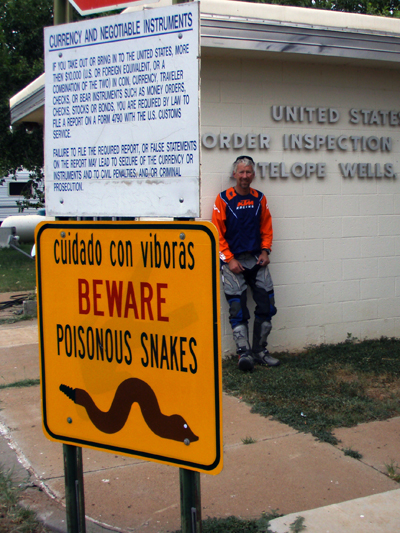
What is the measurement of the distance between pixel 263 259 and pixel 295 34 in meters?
2.23

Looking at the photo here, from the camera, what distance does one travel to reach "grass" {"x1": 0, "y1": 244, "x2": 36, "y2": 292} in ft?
43.0

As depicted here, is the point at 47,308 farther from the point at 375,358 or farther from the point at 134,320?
the point at 375,358

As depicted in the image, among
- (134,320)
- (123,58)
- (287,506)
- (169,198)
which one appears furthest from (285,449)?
(123,58)

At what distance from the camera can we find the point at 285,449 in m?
4.20

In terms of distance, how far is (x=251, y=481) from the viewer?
3752mm

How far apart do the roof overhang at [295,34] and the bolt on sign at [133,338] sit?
11.9 ft

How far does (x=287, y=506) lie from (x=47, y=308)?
6.02ft

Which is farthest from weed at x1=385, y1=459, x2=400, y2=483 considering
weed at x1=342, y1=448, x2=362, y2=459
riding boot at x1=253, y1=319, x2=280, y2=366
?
riding boot at x1=253, y1=319, x2=280, y2=366

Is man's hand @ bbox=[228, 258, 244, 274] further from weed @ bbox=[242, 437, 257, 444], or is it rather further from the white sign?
the white sign

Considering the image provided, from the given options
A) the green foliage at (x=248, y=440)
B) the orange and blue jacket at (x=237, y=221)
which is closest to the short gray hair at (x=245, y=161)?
the orange and blue jacket at (x=237, y=221)

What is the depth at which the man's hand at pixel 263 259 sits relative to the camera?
239 inches

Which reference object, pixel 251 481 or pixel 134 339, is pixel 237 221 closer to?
pixel 251 481

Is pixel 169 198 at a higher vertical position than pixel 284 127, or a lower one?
lower

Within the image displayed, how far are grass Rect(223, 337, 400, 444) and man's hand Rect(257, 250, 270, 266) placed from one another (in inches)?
41.7
